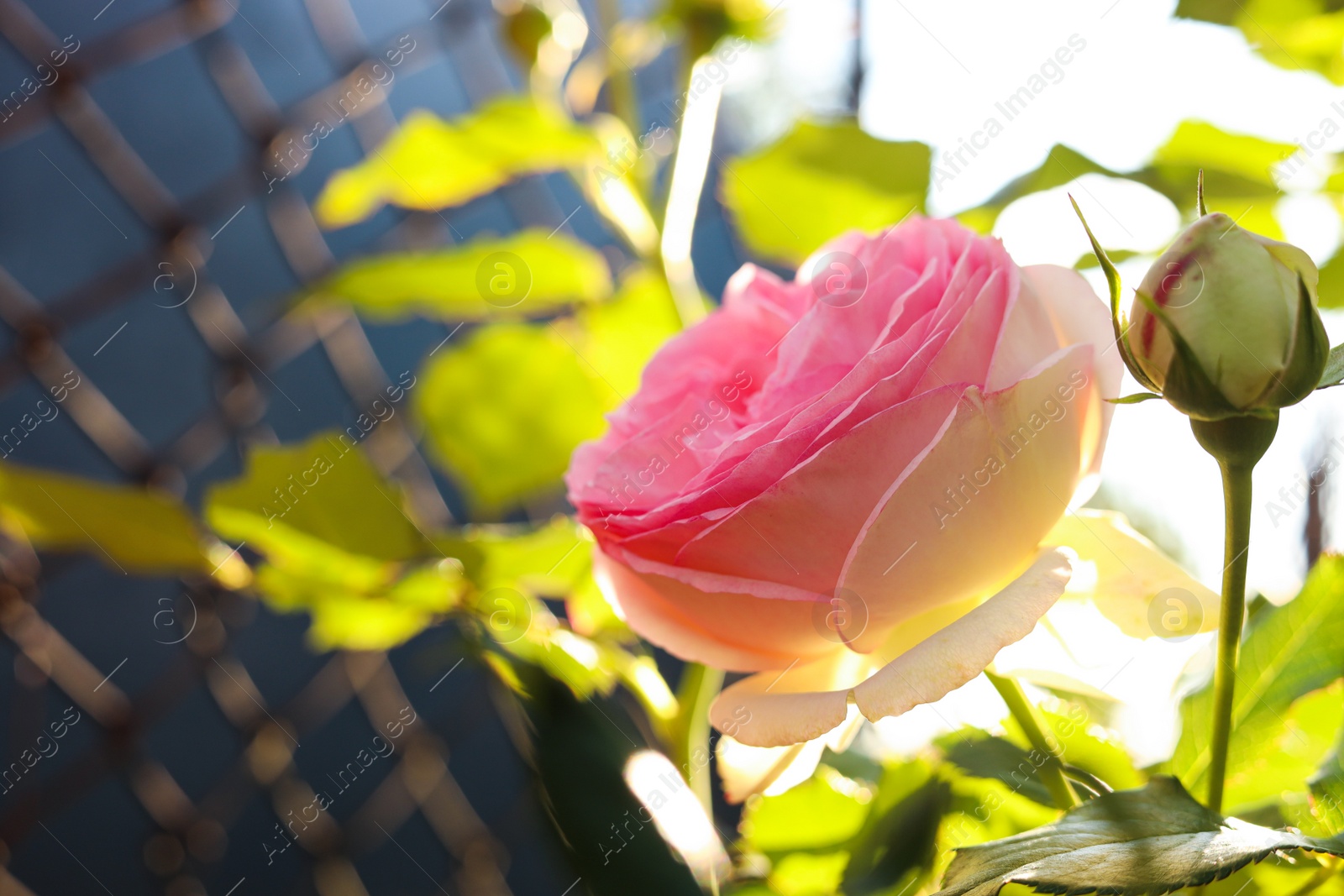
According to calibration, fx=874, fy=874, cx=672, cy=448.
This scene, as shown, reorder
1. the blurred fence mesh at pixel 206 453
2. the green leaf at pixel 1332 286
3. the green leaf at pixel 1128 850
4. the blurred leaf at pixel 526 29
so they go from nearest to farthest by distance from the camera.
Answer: the green leaf at pixel 1128 850 → the green leaf at pixel 1332 286 → the blurred leaf at pixel 526 29 → the blurred fence mesh at pixel 206 453

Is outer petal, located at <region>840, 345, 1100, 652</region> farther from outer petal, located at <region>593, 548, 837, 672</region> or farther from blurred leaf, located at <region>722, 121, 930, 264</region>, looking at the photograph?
blurred leaf, located at <region>722, 121, 930, 264</region>

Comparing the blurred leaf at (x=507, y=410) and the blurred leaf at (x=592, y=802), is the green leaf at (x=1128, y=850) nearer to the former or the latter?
the blurred leaf at (x=592, y=802)

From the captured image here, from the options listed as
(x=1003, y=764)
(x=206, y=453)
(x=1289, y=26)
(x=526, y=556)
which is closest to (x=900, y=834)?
(x=1003, y=764)

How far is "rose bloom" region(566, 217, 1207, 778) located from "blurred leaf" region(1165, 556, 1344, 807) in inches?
1.1

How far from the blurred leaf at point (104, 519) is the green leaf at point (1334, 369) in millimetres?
234

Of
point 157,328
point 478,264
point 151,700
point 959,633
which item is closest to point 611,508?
point 959,633

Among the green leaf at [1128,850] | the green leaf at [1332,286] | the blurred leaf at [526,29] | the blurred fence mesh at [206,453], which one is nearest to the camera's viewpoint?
the green leaf at [1128,850]

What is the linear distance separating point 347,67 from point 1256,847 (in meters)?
0.61

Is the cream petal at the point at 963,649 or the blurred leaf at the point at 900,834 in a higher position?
the cream petal at the point at 963,649

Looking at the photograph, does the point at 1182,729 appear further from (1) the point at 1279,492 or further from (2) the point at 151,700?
(2) the point at 151,700

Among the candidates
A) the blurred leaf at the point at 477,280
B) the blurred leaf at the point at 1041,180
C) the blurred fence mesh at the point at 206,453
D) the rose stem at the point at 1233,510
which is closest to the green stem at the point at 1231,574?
the rose stem at the point at 1233,510

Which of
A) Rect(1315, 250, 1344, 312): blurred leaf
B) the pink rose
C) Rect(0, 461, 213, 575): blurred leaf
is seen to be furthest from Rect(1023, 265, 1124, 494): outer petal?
Rect(0, 461, 213, 575): blurred leaf

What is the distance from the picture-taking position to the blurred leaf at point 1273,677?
129 mm

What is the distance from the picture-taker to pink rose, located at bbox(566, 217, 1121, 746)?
10 cm
